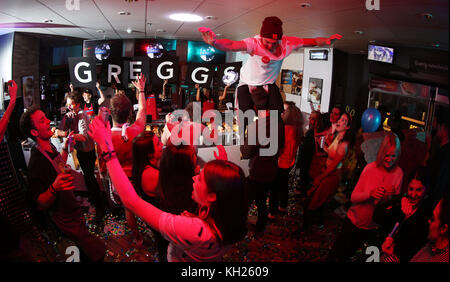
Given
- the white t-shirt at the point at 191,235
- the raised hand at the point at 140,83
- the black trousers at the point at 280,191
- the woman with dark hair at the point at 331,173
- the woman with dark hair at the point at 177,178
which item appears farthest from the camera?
the black trousers at the point at 280,191

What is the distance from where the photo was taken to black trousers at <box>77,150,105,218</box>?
2330 millimetres

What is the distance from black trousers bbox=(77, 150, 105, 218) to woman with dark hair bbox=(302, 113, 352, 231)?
6.17 feet

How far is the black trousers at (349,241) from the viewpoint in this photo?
2500 millimetres

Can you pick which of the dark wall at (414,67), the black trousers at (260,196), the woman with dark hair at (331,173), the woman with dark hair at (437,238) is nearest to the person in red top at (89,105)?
the black trousers at (260,196)

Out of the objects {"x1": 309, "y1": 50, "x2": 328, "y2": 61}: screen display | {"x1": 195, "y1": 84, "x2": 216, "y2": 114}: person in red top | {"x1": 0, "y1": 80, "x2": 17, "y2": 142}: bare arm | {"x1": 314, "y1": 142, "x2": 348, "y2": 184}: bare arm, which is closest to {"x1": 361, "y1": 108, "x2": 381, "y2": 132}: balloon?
{"x1": 314, "y1": 142, "x2": 348, "y2": 184}: bare arm

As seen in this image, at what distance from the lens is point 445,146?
228 centimetres

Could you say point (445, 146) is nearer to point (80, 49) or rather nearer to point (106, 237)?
point (106, 237)

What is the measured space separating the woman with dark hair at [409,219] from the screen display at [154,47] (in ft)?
7.29

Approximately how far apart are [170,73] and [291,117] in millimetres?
1149

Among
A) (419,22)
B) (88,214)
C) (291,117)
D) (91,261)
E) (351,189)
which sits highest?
(419,22)

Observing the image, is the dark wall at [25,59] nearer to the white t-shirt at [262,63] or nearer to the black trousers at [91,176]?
the black trousers at [91,176]

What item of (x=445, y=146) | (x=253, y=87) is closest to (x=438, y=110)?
(x=445, y=146)

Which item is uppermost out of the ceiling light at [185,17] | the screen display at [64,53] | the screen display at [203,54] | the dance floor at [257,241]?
the ceiling light at [185,17]

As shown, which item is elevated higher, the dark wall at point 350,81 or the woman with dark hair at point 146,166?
the dark wall at point 350,81
